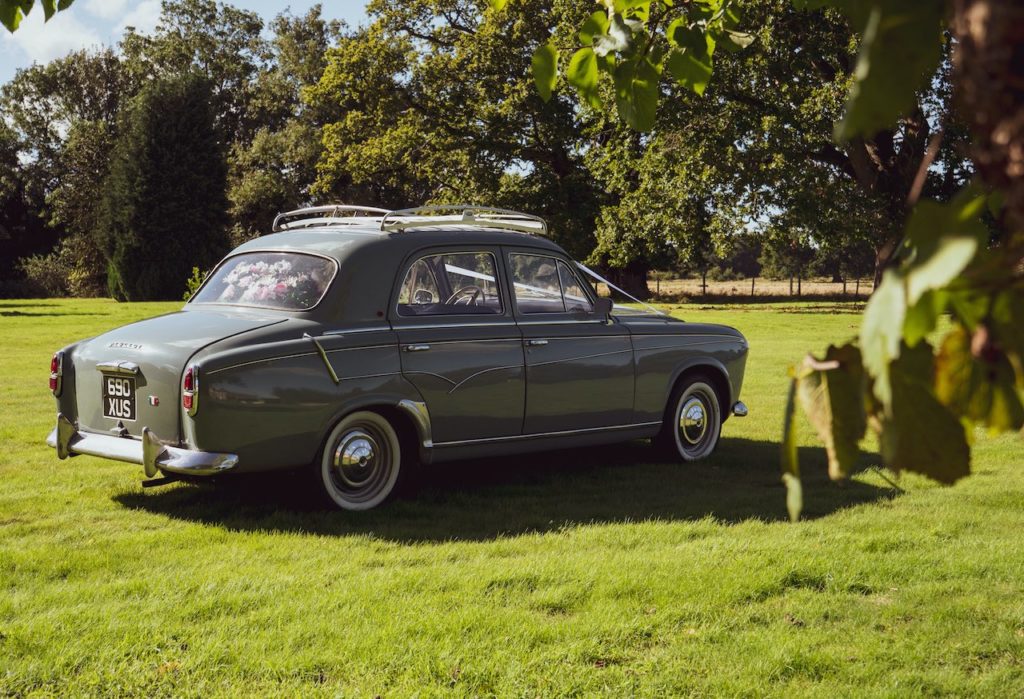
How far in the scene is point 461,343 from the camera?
7746 millimetres

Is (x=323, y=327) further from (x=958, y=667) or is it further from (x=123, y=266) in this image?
(x=123, y=266)

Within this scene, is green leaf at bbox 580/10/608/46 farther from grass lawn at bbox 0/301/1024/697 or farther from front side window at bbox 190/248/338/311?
front side window at bbox 190/248/338/311

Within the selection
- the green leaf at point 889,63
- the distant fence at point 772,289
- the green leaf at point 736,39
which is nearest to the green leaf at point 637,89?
the green leaf at point 736,39

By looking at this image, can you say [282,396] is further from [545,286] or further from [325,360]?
[545,286]

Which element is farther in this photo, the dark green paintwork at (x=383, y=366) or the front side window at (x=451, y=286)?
the front side window at (x=451, y=286)

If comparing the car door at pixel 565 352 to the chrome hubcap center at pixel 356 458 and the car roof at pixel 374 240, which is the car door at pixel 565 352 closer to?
the car roof at pixel 374 240

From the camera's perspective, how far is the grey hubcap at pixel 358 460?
727 centimetres

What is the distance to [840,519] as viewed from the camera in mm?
7207

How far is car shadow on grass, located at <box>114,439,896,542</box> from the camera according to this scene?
7020 millimetres

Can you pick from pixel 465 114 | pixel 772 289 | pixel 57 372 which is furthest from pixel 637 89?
pixel 772 289

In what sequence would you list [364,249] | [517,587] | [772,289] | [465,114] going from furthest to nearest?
[772,289] → [465,114] → [364,249] → [517,587]

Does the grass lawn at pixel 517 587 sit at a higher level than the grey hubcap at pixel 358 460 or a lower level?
lower

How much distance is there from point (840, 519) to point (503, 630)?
309 centimetres

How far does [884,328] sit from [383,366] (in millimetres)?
6449
